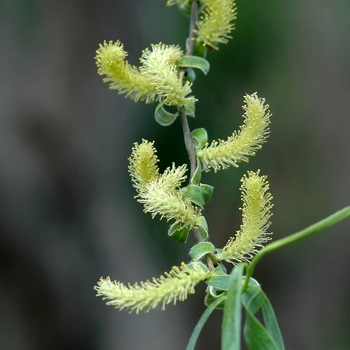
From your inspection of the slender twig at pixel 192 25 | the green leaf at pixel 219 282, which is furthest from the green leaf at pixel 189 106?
the green leaf at pixel 219 282

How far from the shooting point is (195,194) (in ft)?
2.08

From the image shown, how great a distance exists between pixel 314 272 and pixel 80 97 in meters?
1.05

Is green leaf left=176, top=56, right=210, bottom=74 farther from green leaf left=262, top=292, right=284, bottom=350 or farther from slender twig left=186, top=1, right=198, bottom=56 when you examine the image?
green leaf left=262, top=292, right=284, bottom=350

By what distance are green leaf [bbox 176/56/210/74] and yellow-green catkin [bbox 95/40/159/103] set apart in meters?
0.07

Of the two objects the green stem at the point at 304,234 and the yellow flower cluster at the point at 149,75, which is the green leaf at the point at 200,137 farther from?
the green stem at the point at 304,234

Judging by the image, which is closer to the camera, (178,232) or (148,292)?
(148,292)

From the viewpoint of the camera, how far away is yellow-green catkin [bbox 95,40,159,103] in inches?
26.7

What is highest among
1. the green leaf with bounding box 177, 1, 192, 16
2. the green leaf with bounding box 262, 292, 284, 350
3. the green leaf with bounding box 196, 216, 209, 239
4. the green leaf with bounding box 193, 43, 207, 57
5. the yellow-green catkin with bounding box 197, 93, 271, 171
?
the green leaf with bounding box 177, 1, 192, 16

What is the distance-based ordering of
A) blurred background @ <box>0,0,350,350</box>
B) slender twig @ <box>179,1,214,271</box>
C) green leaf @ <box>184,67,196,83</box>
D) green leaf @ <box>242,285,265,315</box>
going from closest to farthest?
green leaf @ <box>242,285,265,315</box> < slender twig @ <box>179,1,214,271</box> < green leaf @ <box>184,67,196,83</box> < blurred background @ <box>0,0,350,350</box>

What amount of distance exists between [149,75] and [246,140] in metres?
0.16

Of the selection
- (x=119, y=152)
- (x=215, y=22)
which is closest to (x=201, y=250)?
(x=215, y=22)

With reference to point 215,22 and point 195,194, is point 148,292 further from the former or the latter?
point 215,22

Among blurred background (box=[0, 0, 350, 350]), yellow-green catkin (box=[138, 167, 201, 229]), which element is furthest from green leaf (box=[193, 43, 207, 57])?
blurred background (box=[0, 0, 350, 350])

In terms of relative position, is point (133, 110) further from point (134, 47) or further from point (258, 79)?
point (258, 79)
